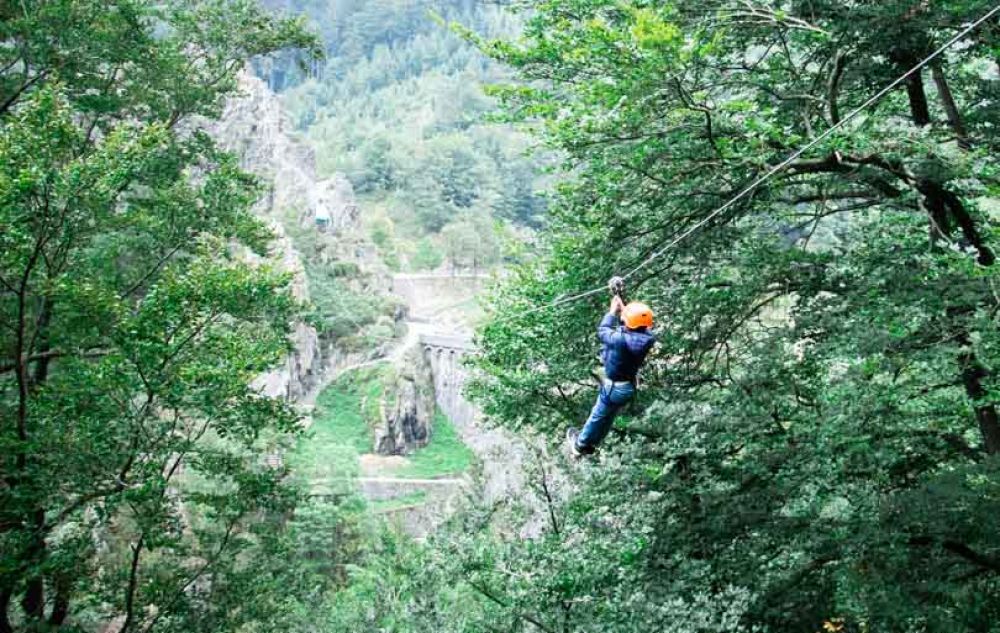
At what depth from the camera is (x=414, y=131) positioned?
87.9 m

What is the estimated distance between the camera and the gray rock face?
33.1 meters

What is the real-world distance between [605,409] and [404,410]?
1129 inches

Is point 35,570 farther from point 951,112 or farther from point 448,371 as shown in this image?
point 448,371

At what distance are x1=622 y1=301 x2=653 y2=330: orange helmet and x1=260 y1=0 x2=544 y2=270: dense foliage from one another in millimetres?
24517

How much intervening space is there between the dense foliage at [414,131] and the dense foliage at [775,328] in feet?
71.6

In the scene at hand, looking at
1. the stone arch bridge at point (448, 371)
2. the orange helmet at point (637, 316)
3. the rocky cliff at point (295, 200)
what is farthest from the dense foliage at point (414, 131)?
the orange helmet at point (637, 316)

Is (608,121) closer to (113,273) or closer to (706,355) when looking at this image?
(706,355)

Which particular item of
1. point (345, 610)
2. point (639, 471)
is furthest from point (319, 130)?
point (639, 471)

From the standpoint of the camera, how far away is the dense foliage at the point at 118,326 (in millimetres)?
7324

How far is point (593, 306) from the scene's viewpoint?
8352 millimetres

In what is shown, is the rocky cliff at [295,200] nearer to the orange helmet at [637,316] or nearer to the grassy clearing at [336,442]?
the grassy clearing at [336,442]

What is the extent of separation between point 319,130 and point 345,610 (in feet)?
288

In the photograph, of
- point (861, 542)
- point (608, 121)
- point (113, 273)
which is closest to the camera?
point (608, 121)

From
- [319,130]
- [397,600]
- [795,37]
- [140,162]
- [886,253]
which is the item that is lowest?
[319,130]
